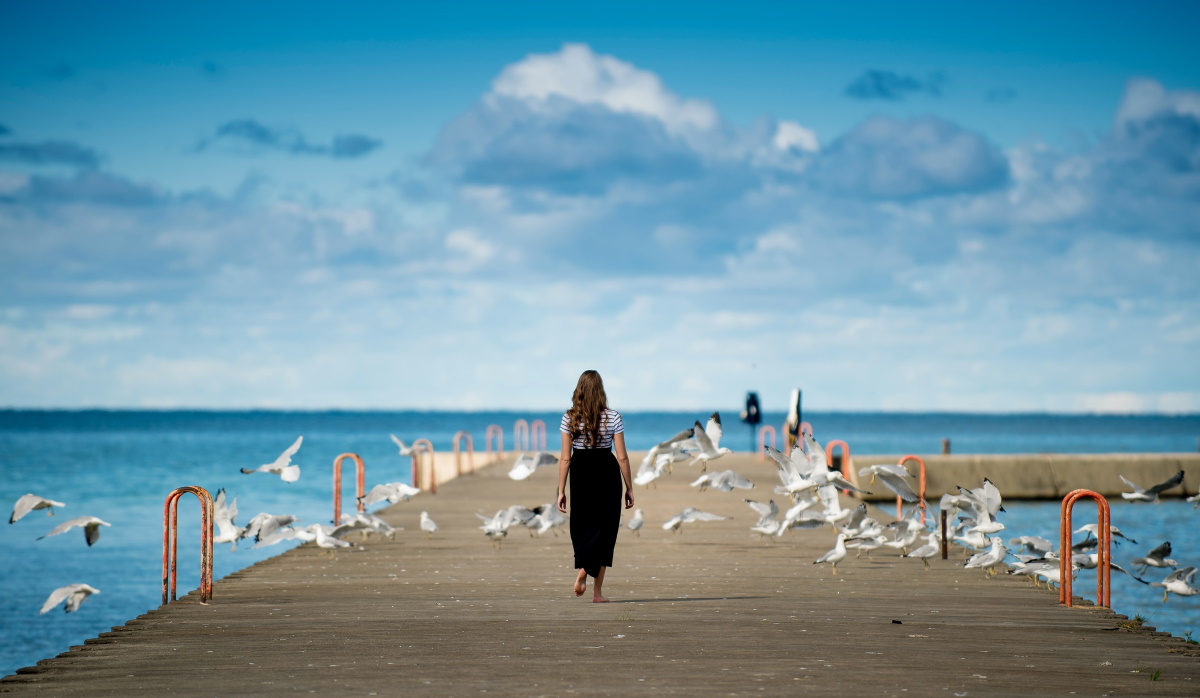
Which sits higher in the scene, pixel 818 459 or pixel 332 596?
pixel 818 459

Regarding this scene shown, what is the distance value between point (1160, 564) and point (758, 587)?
3828mm

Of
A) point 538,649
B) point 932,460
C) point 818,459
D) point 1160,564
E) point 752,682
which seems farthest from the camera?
point 932,460

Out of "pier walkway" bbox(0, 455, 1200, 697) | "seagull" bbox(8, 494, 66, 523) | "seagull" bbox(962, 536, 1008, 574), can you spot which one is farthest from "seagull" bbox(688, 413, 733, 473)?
"seagull" bbox(8, 494, 66, 523)

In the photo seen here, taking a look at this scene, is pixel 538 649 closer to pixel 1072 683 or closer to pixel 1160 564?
pixel 1072 683

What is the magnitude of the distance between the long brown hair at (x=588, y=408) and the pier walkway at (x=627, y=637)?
1.35m

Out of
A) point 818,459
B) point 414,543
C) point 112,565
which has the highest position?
point 818,459

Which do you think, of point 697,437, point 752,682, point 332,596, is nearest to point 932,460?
point 697,437

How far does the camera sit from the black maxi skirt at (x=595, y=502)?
9203 mm

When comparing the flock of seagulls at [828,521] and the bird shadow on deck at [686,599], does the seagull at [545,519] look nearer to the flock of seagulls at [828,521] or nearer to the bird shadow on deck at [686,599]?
the flock of seagulls at [828,521]

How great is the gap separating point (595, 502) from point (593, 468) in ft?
0.88

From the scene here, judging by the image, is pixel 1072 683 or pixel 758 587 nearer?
pixel 1072 683

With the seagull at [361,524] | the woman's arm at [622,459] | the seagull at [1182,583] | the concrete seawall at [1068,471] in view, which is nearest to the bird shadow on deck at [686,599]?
the woman's arm at [622,459]

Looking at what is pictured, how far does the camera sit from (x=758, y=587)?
10.6 metres

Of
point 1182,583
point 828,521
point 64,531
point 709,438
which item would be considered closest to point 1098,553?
point 1182,583
